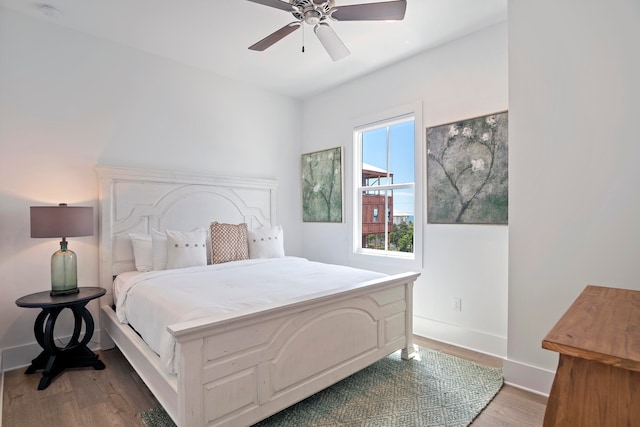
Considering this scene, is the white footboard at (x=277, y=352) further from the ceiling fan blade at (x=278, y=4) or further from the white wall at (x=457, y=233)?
the ceiling fan blade at (x=278, y=4)

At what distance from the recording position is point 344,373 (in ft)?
7.10

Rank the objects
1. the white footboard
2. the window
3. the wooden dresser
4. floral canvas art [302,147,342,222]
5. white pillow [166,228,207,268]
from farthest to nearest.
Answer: floral canvas art [302,147,342,222] < the window < white pillow [166,228,207,268] < the white footboard < the wooden dresser

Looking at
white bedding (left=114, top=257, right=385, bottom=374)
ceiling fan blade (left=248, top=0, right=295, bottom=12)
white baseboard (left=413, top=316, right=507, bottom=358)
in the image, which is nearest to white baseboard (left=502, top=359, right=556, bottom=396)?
white baseboard (left=413, top=316, right=507, bottom=358)

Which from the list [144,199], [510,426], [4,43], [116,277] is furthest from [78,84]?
[510,426]

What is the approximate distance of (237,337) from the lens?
165 centimetres

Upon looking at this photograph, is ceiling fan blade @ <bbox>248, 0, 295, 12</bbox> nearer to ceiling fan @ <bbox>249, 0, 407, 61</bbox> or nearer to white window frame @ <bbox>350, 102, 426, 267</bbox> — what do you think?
ceiling fan @ <bbox>249, 0, 407, 61</bbox>

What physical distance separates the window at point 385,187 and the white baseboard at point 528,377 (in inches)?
56.7

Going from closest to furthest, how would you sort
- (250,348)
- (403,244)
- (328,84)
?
(250,348) → (403,244) → (328,84)

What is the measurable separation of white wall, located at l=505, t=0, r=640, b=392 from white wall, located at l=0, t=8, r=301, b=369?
10.1 ft

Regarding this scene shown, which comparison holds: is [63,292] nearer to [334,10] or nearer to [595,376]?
[334,10]

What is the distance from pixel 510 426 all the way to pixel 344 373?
3.20ft

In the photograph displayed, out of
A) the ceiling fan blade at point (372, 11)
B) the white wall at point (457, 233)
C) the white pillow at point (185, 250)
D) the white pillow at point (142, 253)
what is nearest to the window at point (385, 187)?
the white wall at point (457, 233)

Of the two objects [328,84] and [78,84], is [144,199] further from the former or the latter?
[328,84]

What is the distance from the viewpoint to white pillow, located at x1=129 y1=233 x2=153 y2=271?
301cm
